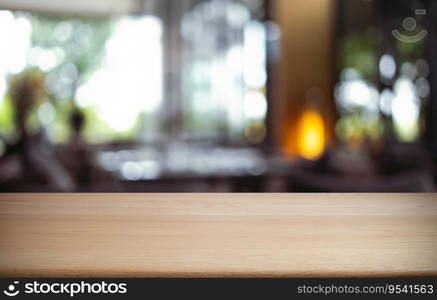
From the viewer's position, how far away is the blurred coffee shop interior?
6461mm

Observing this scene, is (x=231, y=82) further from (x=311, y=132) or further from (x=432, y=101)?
(x=432, y=101)

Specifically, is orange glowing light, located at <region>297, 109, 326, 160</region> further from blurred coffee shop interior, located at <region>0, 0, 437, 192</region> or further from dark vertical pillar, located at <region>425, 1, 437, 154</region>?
dark vertical pillar, located at <region>425, 1, 437, 154</region>

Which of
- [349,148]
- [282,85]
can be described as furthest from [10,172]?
[282,85]

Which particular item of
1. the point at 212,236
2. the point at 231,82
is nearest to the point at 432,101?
the point at 231,82

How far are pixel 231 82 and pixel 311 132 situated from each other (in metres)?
1.53

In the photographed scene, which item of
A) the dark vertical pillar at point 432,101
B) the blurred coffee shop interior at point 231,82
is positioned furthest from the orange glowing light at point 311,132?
the dark vertical pillar at point 432,101

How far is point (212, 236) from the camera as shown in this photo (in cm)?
63

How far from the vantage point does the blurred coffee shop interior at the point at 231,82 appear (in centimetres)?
646

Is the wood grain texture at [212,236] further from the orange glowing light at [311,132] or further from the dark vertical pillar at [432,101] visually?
the orange glowing light at [311,132]

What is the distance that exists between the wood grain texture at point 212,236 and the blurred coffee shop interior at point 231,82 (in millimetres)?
4609

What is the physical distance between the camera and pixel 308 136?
8.77 metres

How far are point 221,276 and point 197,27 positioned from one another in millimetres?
8941

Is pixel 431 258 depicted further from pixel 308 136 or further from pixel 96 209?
pixel 308 136

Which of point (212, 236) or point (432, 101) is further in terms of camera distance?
point (432, 101)
